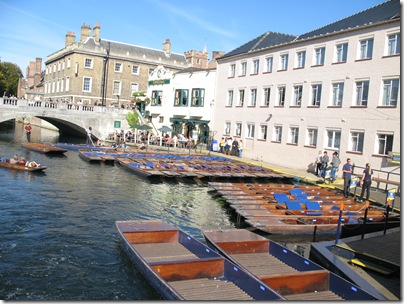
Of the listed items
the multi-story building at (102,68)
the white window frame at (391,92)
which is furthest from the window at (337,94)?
the multi-story building at (102,68)

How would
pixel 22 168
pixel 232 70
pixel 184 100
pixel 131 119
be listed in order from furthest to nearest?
pixel 131 119 < pixel 184 100 < pixel 232 70 < pixel 22 168

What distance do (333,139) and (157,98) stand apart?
2441 centimetres

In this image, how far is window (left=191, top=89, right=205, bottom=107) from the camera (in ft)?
134

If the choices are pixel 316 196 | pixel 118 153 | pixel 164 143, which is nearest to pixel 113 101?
pixel 164 143

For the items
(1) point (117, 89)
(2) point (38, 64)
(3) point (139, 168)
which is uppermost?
(2) point (38, 64)

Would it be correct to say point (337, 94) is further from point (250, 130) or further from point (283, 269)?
point (283, 269)

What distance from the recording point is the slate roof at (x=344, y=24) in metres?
25.3

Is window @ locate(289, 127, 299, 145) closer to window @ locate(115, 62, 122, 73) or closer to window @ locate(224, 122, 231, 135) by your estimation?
window @ locate(224, 122, 231, 135)

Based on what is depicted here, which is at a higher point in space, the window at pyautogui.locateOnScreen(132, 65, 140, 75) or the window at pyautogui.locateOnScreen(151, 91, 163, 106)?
the window at pyautogui.locateOnScreen(132, 65, 140, 75)

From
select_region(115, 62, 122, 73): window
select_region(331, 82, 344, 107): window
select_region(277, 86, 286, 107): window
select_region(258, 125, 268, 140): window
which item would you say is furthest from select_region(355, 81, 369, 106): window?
select_region(115, 62, 122, 73): window

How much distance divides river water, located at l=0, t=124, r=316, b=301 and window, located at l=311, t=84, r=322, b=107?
10984 mm

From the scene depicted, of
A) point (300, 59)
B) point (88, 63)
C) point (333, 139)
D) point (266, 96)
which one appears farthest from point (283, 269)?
point (88, 63)

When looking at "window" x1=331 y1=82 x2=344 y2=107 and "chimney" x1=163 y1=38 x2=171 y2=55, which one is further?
"chimney" x1=163 y1=38 x2=171 y2=55

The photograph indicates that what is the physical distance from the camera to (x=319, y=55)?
95.9ft
